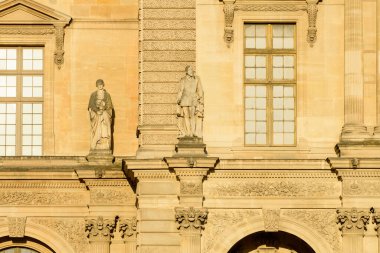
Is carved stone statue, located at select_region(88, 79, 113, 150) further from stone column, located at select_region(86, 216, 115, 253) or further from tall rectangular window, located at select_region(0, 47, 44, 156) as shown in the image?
stone column, located at select_region(86, 216, 115, 253)

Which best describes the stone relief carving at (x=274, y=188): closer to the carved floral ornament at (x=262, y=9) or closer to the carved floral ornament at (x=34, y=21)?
the carved floral ornament at (x=262, y=9)

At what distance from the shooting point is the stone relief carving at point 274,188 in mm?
38344

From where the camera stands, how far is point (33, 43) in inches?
1617

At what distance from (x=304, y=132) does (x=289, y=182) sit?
126 centimetres

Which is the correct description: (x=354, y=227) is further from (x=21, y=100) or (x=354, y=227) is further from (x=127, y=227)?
(x=21, y=100)

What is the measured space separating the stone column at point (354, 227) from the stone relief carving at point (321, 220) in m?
0.29

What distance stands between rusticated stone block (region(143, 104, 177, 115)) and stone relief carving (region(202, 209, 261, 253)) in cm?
247

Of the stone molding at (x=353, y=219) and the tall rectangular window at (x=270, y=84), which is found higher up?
the tall rectangular window at (x=270, y=84)

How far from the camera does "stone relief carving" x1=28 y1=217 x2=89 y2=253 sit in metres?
40.4

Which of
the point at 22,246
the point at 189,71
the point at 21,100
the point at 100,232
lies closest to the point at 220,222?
the point at 100,232

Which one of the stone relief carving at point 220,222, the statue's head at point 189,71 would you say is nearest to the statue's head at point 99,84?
the statue's head at point 189,71

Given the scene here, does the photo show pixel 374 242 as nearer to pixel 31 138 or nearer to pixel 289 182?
pixel 289 182

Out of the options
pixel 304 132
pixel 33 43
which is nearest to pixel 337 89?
pixel 304 132

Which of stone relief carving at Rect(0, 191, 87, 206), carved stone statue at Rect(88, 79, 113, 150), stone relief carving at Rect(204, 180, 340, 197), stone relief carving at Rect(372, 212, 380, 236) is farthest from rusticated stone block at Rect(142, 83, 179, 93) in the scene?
stone relief carving at Rect(372, 212, 380, 236)
